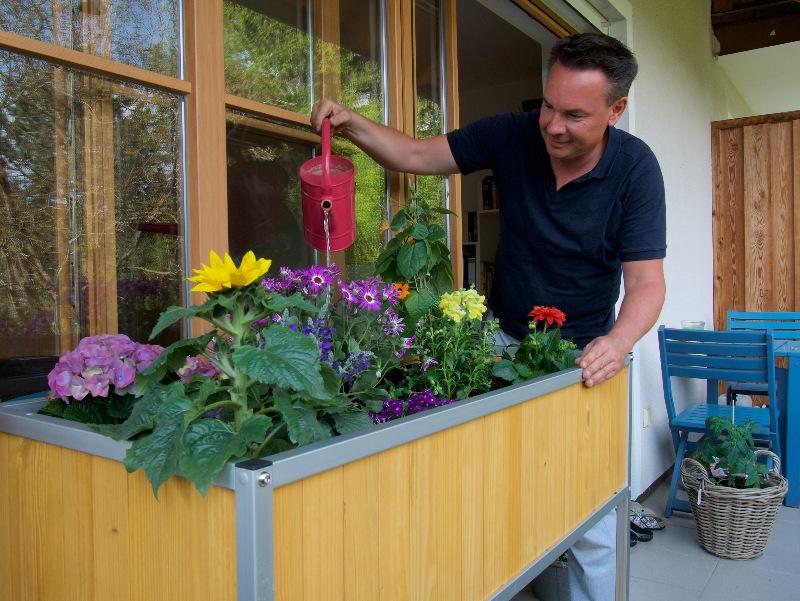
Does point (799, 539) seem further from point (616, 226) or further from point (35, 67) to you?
point (35, 67)

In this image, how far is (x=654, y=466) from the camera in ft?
12.2

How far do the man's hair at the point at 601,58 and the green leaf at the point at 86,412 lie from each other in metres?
1.23

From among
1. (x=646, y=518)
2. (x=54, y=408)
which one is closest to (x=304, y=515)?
(x=54, y=408)

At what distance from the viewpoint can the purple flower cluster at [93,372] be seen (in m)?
0.92

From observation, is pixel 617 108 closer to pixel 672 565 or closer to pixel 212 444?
pixel 212 444

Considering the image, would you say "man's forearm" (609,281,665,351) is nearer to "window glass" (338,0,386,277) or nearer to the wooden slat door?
"window glass" (338,0,386,277)

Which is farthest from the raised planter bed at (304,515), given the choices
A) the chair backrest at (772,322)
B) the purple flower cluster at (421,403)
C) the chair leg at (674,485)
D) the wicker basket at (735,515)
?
the chair backrest at (772,322)

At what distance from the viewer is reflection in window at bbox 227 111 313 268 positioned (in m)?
1.50

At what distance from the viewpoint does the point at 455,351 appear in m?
1.35

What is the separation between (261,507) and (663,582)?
2.47 m

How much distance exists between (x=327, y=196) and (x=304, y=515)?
2.98ft

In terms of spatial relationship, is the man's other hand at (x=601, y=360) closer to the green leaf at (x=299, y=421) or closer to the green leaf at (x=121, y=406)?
the green leaf at (x=299, y=421)

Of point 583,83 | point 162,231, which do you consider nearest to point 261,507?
point 162,231

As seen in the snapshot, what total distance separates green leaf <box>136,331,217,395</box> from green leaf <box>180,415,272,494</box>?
10 cm
